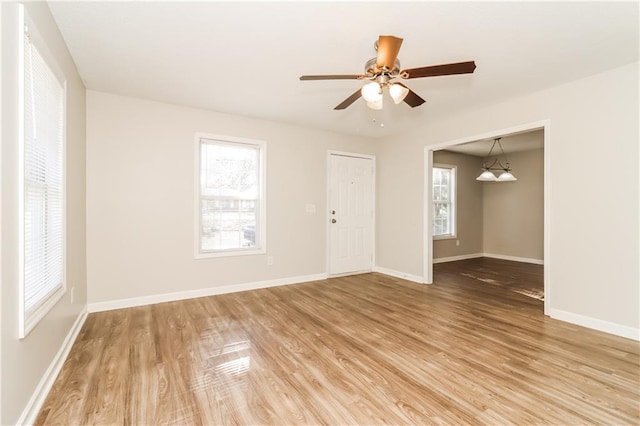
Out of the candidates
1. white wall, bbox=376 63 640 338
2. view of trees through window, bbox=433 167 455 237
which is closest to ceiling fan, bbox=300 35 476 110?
white wall, bbox=376 63 640 338

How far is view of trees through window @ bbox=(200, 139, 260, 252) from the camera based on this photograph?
13.4 ft

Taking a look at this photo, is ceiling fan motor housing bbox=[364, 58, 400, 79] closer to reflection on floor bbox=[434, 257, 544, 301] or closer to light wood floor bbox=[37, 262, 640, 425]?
light wood floor bbox=[37, 262, 640, 425]

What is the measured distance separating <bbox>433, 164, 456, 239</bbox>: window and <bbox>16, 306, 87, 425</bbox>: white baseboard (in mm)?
6461

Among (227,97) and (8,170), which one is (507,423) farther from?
(227,97)

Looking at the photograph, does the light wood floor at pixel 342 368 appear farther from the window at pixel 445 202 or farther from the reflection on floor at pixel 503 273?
the window at pixel 445 202

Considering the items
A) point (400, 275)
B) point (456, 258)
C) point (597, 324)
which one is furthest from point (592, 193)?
point (456, 258)

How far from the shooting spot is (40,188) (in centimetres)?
192

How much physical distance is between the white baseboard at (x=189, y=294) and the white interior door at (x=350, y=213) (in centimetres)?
63

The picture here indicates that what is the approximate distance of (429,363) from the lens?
7.36 feet

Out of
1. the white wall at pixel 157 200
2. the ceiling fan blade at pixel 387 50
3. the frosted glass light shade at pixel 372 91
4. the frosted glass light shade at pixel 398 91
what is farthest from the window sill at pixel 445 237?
the ceiling fan blade at pixel 387 50

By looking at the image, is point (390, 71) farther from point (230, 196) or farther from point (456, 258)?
point (456, 258)

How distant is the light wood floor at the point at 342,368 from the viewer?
66.6 inches

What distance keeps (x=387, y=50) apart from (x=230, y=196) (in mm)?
3042

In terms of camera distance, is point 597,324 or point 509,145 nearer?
point 597,324
